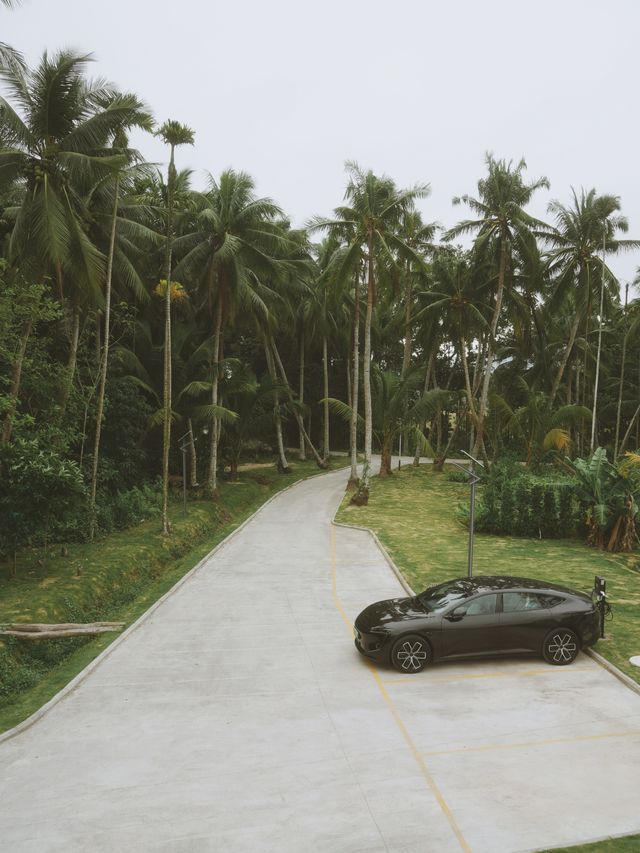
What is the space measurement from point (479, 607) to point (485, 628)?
35cm


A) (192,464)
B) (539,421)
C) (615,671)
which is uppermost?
(539,421)

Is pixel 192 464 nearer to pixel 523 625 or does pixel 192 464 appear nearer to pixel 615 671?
pixel 523 625

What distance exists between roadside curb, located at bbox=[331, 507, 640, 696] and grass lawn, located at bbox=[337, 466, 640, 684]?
0.20 m

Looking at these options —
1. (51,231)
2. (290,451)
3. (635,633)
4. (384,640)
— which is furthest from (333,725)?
(290,451)

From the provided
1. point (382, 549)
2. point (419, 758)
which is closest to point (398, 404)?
point (382, 549)

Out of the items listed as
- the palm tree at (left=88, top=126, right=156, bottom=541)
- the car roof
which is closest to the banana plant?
the car roof

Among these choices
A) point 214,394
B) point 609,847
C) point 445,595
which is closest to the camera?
point 609,847

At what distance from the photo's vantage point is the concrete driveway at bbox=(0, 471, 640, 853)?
5.85 metres

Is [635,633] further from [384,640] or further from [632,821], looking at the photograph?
[632,821]

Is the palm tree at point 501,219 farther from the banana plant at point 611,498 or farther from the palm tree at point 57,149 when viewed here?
the palm tree at point 57,149

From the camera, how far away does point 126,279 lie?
22578mm

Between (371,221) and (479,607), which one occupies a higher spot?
(371,221)

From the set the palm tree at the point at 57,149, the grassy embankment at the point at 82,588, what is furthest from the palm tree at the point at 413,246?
the palm tree at the point at 57,149

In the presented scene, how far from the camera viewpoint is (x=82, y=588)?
Answer: 14039 millimetres
